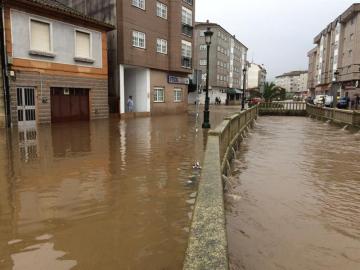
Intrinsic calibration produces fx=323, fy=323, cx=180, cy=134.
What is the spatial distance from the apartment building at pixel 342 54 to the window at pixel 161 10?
2353 cm

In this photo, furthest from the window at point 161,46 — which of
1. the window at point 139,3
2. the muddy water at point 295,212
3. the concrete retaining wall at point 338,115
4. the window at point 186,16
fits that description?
the muddy water at point 295,212

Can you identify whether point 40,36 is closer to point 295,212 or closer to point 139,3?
point 139,3

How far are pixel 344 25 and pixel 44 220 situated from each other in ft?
190

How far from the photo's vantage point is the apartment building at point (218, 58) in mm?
63469

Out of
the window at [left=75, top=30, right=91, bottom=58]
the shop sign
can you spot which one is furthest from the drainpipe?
the shop sign

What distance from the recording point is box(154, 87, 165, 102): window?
28.0 m

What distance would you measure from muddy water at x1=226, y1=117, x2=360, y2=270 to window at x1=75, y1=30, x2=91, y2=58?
43.2 feet

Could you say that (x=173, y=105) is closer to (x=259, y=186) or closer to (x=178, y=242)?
(x=259, y=186)

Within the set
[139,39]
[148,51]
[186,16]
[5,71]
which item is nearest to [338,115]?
[148,51]

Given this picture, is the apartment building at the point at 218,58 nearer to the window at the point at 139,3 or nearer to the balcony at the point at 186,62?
the balcony at the point at 186,62

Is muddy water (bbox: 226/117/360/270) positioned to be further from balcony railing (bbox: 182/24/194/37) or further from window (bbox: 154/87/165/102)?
balcony railing (bbox: 182/24/194/37)

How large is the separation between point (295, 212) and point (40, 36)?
52.9 ft

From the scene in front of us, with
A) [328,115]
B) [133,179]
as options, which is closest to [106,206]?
[133,179]

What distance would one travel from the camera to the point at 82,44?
1952cm
